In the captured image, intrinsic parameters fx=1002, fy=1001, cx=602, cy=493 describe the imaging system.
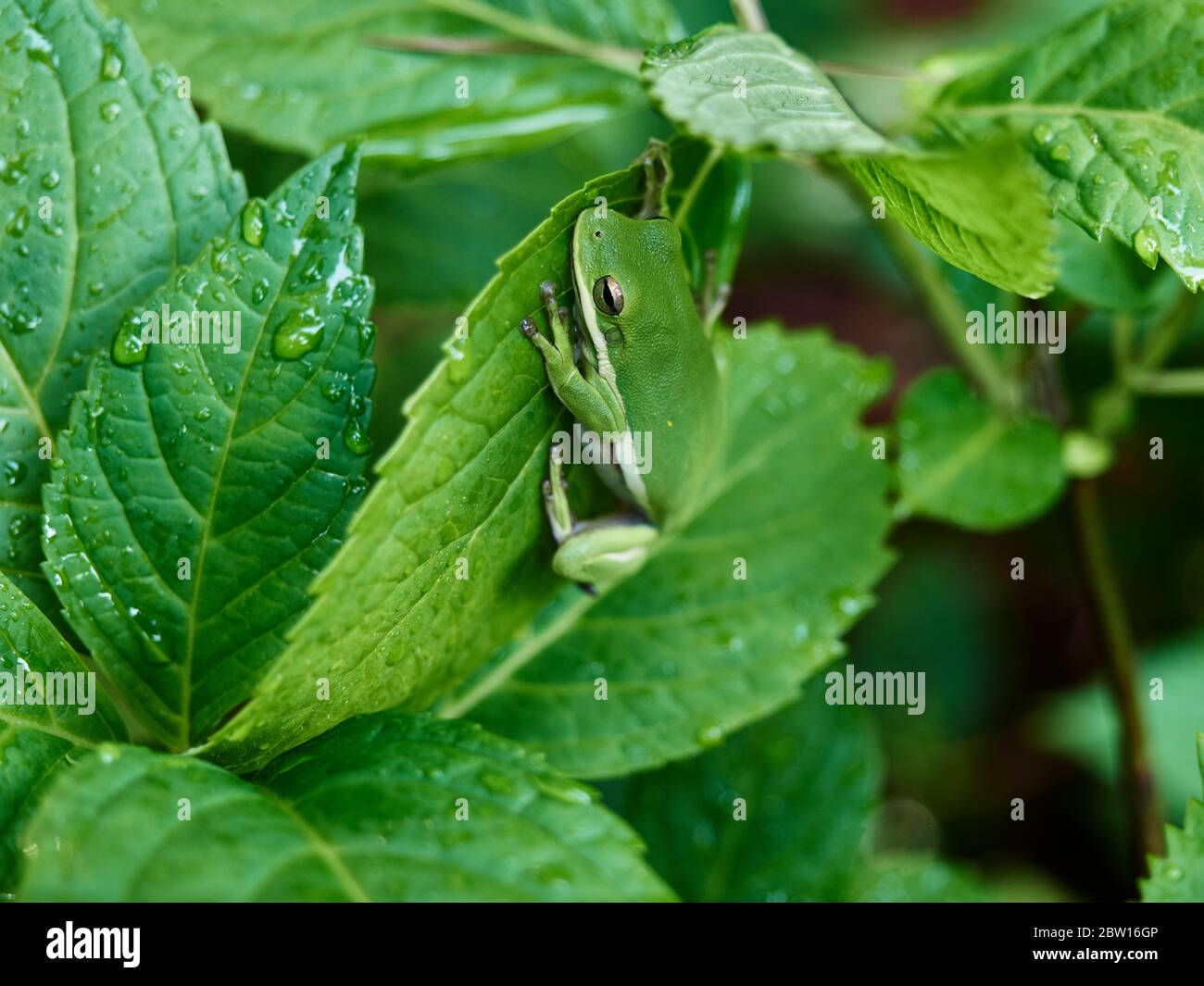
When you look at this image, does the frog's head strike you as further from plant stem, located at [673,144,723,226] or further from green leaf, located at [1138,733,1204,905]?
green leaf, located at [1138,733,1204,905]

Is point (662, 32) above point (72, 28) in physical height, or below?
above

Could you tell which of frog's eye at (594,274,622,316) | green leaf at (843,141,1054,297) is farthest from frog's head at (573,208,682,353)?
green leaf at (843,141,1054,297)

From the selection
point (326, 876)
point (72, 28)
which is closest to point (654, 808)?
point (326, 876)

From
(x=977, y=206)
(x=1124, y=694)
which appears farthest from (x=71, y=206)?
(x=1124, y=694)

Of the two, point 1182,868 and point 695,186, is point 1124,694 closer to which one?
point 1182,868

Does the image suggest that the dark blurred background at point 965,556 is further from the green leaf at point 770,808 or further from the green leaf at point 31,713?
the green leaf at point 31,713

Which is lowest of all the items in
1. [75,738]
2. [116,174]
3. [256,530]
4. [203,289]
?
[75,738]

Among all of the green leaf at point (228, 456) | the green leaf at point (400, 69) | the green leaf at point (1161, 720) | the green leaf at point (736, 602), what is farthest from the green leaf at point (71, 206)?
the green leaf at point (1161, 720)
